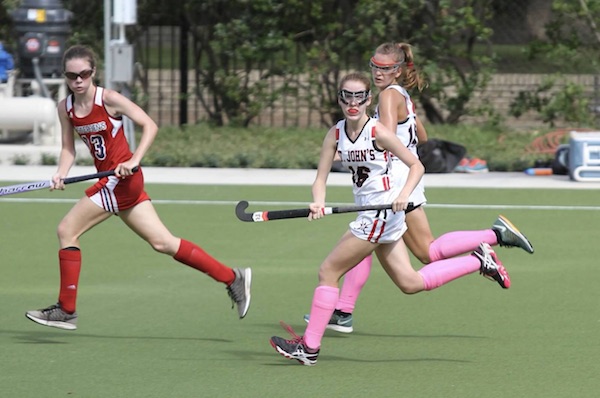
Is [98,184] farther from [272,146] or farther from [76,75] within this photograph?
[272,146]

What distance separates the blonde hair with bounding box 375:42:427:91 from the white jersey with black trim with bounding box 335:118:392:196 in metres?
0.72

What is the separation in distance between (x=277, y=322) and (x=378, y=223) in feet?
4.54

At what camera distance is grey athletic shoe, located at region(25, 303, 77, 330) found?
6.82 m

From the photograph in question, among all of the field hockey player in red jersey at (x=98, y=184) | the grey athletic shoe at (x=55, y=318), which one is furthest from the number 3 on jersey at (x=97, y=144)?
the grey athletic shoe at (x=55, y=318)

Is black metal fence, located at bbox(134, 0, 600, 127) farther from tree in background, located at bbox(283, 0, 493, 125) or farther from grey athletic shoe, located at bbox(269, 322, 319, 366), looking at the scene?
grey athletic shoe, located at bbox(269, 322, 319, 366)

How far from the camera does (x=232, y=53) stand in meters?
18.2

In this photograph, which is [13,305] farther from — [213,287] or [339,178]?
[339,178]

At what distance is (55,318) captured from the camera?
22.5 feet

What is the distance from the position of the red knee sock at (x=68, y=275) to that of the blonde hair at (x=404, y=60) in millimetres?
1994

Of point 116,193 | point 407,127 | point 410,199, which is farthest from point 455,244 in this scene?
point 116,193

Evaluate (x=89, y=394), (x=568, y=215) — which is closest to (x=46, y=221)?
(x=568, y=215)

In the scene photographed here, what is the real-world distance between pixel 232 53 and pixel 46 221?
7.71 meters

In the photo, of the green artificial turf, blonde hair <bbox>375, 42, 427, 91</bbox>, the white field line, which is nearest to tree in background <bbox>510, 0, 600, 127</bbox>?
the white field line

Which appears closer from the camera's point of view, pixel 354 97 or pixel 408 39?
pixel 354 97
